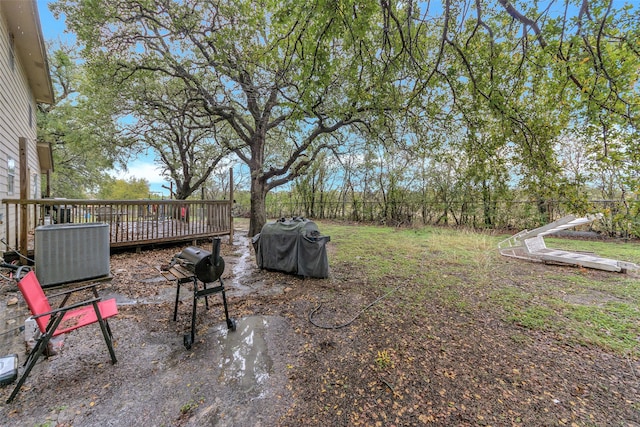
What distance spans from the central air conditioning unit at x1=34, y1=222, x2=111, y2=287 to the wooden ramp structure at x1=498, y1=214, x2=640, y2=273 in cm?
778

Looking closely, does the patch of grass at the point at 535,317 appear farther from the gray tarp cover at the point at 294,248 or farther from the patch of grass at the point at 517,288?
the gray tarp cover at the point at 294,248

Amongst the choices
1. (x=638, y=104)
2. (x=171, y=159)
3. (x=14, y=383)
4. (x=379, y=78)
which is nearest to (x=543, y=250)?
(x=638, y=104)

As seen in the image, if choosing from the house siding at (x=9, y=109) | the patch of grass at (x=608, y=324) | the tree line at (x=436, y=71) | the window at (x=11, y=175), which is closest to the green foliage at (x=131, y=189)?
the tree line at (x=436, y=71)

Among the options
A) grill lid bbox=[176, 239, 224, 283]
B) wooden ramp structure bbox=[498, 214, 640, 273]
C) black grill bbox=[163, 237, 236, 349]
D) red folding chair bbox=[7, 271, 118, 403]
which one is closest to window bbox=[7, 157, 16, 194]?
red folding chair bbox=[7, 271, 118, 403]

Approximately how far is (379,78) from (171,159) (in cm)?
1316

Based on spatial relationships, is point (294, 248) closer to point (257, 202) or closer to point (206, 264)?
point (206, 264)

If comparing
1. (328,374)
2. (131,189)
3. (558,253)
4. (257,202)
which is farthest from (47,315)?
(131,189)

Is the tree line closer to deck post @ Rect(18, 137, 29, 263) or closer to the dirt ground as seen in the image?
the dirt ground

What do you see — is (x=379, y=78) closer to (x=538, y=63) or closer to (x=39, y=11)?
(x=538, y=63)

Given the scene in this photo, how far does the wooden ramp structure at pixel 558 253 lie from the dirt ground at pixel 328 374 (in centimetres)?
319

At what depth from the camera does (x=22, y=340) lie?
2471mm

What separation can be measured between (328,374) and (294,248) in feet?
9.08

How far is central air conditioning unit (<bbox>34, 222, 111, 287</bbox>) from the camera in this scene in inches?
147

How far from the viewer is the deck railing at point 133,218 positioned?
526cm
